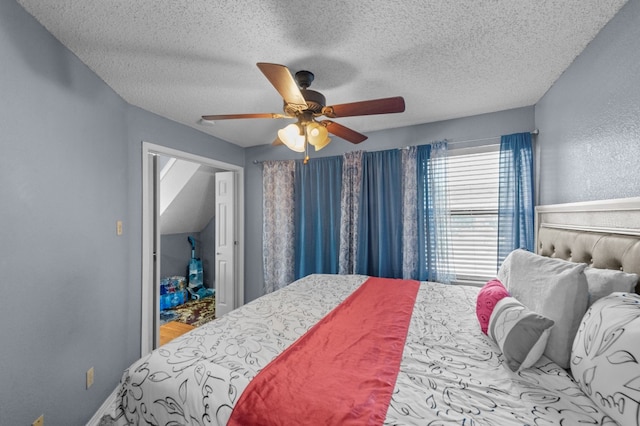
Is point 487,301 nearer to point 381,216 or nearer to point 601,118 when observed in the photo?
point 601,118

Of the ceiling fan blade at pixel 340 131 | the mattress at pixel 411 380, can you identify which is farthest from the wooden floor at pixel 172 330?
the ceiling fan blade at pixel 340 131

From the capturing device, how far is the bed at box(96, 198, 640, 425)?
84cm

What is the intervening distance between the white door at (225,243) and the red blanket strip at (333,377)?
2512 mm

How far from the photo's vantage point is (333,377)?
1062 mm

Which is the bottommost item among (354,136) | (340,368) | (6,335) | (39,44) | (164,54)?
(340,368)

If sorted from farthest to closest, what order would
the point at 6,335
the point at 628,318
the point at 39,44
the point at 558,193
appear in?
the point at 558,193
the point at 39,44
the point at 6,335
the point at 628,318

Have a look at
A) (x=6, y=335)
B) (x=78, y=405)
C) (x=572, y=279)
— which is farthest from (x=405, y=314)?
(x=78, y=405)

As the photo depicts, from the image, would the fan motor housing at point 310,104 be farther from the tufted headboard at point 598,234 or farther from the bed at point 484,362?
the tufted headboard at point 598,234

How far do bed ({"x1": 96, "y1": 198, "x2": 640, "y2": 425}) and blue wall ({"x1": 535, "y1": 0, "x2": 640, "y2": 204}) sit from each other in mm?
174

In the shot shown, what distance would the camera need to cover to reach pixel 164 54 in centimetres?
168

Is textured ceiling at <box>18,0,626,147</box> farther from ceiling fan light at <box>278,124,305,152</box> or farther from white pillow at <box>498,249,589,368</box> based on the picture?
white pillow at <box>498,249,589,368</box>

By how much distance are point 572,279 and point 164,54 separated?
2.50 m

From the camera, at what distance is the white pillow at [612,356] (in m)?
0.72

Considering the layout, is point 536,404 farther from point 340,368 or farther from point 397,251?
point 397,251
